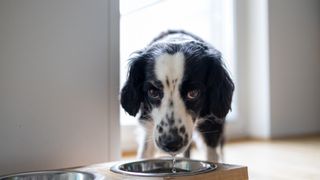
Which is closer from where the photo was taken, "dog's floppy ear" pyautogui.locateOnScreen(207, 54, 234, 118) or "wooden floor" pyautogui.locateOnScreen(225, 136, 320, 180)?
"dog's floppy ear" pyautogui.locateOnScreen(207, 54, 234, 118)

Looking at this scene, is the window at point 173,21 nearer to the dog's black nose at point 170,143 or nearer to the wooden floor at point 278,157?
the wooden floor at point 278,157

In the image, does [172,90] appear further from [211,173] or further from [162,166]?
[211,173]

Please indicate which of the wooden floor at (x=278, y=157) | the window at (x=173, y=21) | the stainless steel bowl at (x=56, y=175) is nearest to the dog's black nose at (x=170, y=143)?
the stainless steel bowl at (x=56, y=175)

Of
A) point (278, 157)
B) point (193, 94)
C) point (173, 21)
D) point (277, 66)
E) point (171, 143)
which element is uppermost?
point (173, 21)

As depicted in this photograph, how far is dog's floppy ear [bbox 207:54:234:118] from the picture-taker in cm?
159

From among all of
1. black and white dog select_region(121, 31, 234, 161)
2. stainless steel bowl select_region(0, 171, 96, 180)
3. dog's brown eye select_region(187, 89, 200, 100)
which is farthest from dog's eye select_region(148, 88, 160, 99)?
stainless steel bowl select_region(0, 171, 96, 180)

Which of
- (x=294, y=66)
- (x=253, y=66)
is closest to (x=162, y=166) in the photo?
(x=253, y=66)

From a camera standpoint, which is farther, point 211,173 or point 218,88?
point 218,88

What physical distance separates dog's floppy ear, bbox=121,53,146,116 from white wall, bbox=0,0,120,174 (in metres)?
0.05

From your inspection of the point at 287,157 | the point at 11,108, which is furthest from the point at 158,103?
the point at 287,157

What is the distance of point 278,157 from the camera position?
2189mm

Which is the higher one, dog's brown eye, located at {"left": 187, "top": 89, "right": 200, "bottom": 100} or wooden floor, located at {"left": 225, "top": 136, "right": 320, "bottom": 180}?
dog's brown eye, located at {"left": 187, "top": 89, "right": 200, "bottom": 100}

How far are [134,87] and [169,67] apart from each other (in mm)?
182

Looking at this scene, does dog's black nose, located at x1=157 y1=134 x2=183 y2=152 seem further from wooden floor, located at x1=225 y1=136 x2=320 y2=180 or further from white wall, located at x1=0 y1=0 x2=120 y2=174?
wooden floor, located at x1=225 y1=136 x2=320 y2=180
